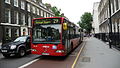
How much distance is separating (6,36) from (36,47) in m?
12.4

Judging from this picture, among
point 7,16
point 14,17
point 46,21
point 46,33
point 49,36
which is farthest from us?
point 14,17

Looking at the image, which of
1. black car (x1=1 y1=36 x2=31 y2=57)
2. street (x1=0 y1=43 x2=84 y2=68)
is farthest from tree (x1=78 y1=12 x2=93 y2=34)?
street (x1=0 y1=43 x2=84 y2=68)

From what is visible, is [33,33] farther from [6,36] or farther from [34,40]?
[6,36]

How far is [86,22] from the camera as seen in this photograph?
7531 centimetres

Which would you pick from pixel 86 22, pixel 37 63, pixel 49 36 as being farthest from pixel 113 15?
pixel 86 22

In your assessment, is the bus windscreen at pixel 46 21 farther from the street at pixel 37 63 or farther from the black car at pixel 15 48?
the street at pixel 37 63

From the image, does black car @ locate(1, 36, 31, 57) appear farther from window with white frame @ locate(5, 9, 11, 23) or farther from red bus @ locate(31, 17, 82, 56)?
window with white frame @ locate(5, 9, 11, 23)

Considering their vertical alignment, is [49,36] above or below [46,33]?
below

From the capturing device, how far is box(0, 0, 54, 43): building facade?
59.2 ft

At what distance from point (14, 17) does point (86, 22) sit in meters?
59.7

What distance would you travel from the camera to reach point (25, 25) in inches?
965

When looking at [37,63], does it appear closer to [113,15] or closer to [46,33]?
[46,33]

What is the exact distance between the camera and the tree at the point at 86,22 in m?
74.1

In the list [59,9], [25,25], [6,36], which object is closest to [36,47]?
[6,36]
